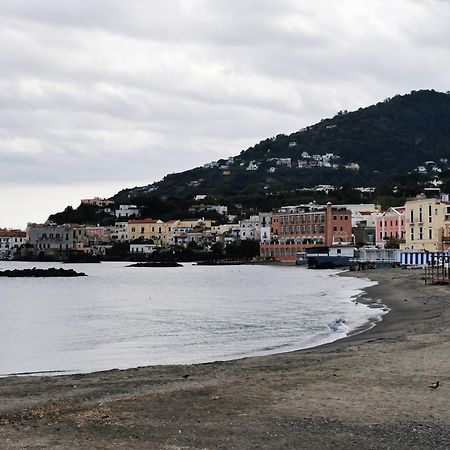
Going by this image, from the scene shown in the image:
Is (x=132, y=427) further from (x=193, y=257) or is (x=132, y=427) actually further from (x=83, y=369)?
(x=193, y=257)

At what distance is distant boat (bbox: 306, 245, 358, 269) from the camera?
11956 centimetres

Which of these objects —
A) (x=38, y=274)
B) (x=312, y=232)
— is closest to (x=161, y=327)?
(x=38, y=274)

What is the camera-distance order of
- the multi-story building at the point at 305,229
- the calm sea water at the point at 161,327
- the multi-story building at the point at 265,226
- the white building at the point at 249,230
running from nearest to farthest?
the calm sea water at the point at 161,327 → the multi-story building at the point at 305,229 → the multi-story building at the point at 265,226 → the white building at the point at 249,230

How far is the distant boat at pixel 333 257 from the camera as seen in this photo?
392 ft

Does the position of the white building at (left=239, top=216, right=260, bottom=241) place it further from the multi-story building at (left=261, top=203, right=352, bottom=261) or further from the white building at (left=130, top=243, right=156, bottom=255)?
the white building at (left=130, top=243, right=156, bottom=255)

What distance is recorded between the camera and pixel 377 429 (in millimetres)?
11203

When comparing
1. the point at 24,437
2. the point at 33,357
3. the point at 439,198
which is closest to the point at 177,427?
the point at 24,437

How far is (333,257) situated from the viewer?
397ft

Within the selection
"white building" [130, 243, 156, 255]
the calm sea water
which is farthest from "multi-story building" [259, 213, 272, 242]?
the calm sea water

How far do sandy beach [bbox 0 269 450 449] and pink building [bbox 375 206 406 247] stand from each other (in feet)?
322

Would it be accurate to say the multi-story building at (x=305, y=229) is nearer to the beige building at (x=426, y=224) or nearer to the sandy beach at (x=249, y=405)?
the beige building at (x=426, y=224)

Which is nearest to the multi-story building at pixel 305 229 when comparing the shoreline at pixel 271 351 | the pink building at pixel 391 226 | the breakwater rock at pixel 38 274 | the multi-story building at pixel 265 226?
the multi-story building at pixel 265 226

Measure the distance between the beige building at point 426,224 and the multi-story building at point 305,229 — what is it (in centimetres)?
3888

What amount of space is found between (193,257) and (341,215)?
150ft
